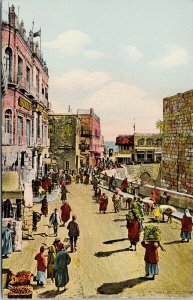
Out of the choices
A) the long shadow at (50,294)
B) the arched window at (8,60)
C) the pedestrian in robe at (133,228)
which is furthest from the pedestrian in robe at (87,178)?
the arched window at (8,60)

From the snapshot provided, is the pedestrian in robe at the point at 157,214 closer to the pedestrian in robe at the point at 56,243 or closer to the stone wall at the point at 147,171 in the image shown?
the stone wall at the point at 147,171

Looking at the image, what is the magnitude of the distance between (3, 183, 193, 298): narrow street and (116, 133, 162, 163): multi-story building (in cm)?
144

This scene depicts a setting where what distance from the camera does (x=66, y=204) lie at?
8.16 m

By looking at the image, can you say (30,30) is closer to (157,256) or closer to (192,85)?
(192,85)

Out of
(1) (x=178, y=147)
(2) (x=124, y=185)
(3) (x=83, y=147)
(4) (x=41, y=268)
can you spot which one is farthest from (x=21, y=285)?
(1) (x=178, y=147)

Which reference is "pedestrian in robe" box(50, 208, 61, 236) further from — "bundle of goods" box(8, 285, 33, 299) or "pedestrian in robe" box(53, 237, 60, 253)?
"bundle of goods" box(8, 285, 33, 299)

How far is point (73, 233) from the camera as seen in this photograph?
7.87 meters

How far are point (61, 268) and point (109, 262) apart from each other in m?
0.93

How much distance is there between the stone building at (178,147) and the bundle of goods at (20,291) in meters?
4.01

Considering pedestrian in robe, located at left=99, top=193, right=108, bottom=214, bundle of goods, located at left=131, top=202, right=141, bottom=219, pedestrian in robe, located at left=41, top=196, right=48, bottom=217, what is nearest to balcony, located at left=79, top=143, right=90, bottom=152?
pedestrian in robe, located at left=99, top=193, right=108, bottom=214

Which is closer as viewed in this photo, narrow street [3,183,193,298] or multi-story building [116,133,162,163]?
narrow street [3,183,193,298]

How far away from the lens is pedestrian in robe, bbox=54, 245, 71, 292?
23.6 feet

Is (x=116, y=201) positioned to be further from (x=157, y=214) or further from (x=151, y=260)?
(x=151, y=260)

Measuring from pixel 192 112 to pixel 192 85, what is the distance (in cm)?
138
